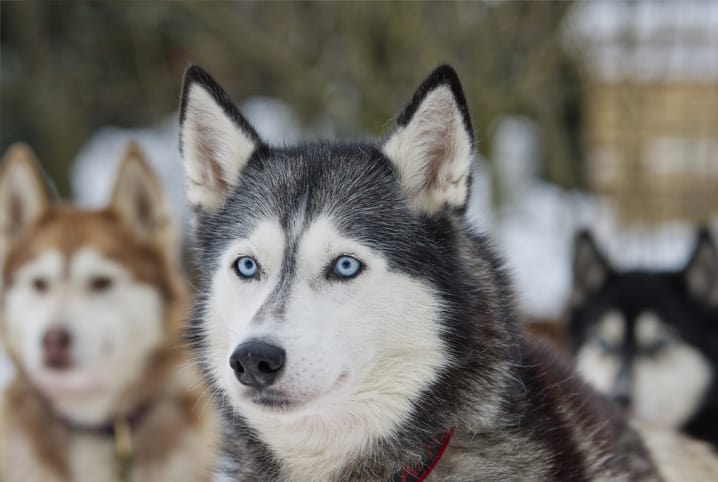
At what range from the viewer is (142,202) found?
4.77m

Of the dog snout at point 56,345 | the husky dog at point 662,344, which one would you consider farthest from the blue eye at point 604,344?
the dog snout at point 56,345

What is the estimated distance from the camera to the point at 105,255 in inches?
178

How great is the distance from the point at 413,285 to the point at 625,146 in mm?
5442

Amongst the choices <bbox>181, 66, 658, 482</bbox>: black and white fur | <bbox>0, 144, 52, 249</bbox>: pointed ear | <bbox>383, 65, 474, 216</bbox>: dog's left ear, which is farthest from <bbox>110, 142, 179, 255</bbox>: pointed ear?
<bbox>383, 65, 474, 216</bbox>: dog's left ear

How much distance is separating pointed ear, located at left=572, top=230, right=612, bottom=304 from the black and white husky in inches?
93.2


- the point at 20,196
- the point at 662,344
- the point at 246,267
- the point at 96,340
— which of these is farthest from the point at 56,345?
the point at 662,344

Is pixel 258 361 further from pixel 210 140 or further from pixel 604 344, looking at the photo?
pixel 604 344

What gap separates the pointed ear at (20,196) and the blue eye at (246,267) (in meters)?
2.44

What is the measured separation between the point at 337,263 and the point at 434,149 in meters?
0.45

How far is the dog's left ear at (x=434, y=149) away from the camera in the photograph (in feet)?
8.27

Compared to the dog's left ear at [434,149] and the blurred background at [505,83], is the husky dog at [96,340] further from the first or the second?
the dog's left ear at [434,149]

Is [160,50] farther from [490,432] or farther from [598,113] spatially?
[490,432]

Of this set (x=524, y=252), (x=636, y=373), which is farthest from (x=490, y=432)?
(x=524, y=252)

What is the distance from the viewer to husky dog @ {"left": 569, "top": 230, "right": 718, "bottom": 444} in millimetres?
4512
